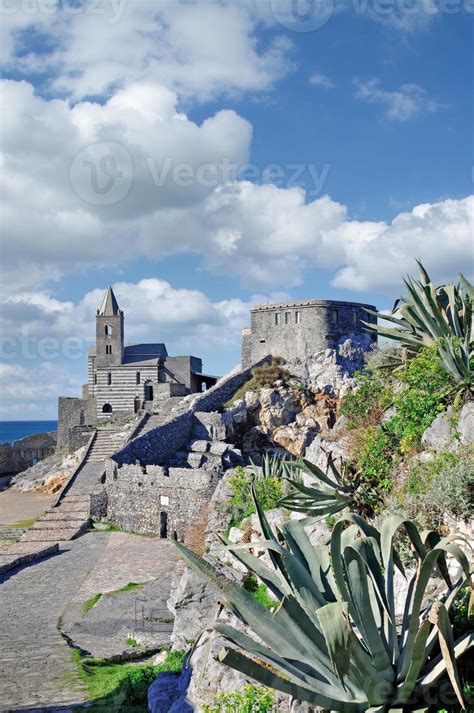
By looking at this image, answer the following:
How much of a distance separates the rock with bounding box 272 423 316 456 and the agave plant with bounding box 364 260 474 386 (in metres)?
19.2

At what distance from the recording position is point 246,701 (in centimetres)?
521

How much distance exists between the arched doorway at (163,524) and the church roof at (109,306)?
2259 centimetres

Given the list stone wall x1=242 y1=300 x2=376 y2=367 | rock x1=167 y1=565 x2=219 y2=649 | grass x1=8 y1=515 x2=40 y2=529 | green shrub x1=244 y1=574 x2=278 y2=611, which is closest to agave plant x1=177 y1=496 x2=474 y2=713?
green shrub x1=244 y1=574 x2=278 y2=611

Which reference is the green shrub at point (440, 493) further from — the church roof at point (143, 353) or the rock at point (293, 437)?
the church roof at point (143, 353)

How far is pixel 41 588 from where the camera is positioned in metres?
15.6

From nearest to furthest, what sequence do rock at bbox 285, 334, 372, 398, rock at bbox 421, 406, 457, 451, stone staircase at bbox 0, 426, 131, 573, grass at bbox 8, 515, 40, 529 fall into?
rock at bbox 421, 406, 457, 451
stone staircase at bbox 0, 426, 131, 573
grass at bbox 8, 515, 40, 529
rock at bbox 285, 334, 372, 398

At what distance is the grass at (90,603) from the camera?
13598 mm

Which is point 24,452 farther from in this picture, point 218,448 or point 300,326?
point 300,326

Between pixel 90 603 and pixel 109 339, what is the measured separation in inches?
1138

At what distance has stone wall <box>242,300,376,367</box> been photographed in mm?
35656

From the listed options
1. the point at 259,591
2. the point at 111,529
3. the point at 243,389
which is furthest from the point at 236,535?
the point at 243,389

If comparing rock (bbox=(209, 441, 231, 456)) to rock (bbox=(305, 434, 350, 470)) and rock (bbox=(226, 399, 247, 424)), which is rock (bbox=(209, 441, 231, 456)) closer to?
rock (bbox=(226, 399, 247, 424))

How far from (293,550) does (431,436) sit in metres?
4.88

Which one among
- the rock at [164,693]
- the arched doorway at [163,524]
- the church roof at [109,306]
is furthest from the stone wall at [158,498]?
the church roof at [109,306]
